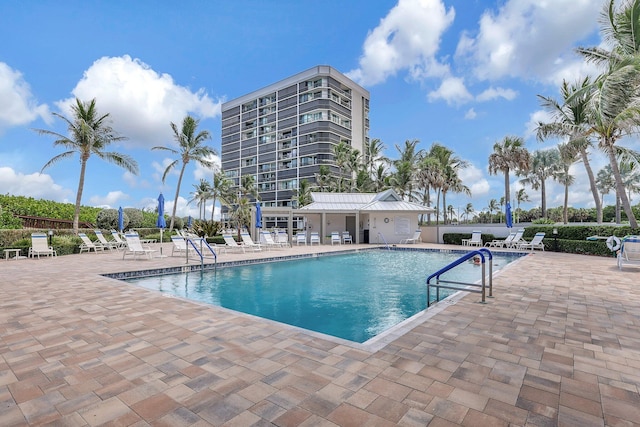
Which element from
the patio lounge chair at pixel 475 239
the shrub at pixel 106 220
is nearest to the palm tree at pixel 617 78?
the patio lounge chair at pixel 475 239

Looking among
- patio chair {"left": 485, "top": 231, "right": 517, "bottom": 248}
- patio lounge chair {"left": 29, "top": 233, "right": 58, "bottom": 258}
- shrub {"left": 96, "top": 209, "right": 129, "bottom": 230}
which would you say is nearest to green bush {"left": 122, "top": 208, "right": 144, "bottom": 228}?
shrub {"left": 96, "top": 209, "right": 129, "bottom": 230}

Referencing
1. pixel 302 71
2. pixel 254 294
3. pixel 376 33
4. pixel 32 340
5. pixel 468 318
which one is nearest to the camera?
pixel 32 340

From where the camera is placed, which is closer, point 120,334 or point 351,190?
point 120,334

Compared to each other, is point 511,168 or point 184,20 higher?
point 184,20

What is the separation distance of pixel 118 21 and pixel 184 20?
2461mm

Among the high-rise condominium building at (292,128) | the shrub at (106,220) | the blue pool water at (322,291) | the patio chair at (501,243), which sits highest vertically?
the high-rise condominium building at (292,128)

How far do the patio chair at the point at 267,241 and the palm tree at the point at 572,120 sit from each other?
Answer: 16558mm

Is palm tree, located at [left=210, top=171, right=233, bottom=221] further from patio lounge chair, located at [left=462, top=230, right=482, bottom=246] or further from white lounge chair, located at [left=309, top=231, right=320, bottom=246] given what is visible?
patio lounge chair, located at [left=462, top=230, right=482, bottom=246]

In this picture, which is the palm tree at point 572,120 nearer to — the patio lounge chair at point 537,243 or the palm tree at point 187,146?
the patio lounge chair at point 537,243

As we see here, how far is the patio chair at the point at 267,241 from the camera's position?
18.5 metres

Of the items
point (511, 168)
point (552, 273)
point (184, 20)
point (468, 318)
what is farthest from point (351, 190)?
point (468, 318)

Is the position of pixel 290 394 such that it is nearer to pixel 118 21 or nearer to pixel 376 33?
pixel 118 21

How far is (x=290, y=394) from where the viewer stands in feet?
8.43

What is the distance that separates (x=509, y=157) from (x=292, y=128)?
39159 mm
